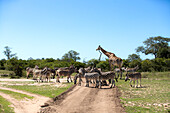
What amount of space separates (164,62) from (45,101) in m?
39.4

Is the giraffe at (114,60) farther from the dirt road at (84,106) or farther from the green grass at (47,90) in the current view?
the dirt road at (84,106)

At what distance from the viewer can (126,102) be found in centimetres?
1332

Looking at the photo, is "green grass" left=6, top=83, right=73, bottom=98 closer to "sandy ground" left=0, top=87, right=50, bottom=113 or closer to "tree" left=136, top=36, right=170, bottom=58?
"sandy ground" left=0, top=87, right=50, bottom=113

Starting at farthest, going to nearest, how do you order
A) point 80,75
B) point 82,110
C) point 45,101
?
point 80,75, point 45,101, point 82,110

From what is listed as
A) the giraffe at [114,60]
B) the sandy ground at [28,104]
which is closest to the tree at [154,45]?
the giraffe at [114,60]

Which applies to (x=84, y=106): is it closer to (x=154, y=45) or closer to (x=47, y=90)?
(x=47, y=90)

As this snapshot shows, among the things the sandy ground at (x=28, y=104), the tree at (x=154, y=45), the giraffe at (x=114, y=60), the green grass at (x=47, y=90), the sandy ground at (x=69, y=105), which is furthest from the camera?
the tree at (x=154, y=45)

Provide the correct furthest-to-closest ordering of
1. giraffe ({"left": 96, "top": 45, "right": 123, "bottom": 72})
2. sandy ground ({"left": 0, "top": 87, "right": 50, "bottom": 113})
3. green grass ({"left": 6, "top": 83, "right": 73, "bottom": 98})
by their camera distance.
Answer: giraffe ({"left": 96, "top": 45, "right": 123, "bottom": 72}), green grass ({"left": 6, "top": 83, "right": 73, "bottom": 98}), sandy ground ({"left": 0, "top": 87, "right": 50, "bottom": 113})

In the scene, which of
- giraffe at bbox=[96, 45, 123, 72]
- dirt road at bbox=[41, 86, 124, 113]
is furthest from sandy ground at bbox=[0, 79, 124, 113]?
giraffe at bbox=[96, 45, 123, 72]

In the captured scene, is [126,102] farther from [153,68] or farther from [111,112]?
[153,68]

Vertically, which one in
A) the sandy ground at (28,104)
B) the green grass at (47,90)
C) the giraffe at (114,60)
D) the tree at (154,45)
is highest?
the tree at (154,45)

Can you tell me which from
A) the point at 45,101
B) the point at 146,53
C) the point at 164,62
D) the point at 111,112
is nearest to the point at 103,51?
the point at 45,101

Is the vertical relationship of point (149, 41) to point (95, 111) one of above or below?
above

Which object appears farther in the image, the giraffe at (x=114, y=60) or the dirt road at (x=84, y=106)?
the giraffe at (x=114, y=60)
